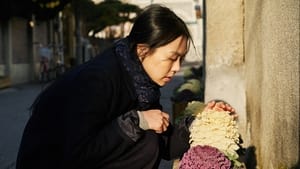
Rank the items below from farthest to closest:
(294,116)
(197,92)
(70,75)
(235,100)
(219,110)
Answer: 1. (197,92)
2. (235,100)
3. (294,116)
4. (219,110)
5. (70,75)

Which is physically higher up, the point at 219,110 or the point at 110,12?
the point at 110,12

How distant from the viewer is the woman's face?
2.46 meters

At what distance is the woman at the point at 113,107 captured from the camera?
2297mm

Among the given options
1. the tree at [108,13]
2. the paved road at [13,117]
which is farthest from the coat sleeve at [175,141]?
the tree at [108,13]

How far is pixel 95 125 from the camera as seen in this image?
7.57 ft

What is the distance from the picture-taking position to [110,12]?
Result: 37.2 m

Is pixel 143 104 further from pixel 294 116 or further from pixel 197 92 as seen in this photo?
pixel 197 92

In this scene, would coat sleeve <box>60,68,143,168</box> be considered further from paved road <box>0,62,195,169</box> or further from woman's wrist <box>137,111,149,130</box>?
paved road <box>0,62,195,169</box>

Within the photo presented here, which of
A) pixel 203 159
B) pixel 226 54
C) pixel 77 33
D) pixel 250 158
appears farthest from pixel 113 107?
pixel 77 33

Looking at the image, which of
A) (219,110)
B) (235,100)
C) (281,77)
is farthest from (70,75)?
(235,100)

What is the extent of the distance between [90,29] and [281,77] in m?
37.4

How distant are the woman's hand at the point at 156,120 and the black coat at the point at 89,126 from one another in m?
0.04

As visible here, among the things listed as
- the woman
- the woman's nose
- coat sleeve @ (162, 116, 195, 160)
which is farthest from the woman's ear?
coat sleeve @ (162, 116, 195, 160)

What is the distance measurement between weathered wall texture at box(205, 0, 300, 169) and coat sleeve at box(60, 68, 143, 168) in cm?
128
